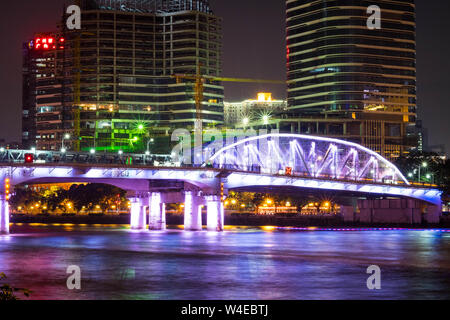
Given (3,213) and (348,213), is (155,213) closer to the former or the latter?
(3,213)

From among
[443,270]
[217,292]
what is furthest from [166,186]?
[217,292]

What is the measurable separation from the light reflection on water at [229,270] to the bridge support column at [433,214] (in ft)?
239

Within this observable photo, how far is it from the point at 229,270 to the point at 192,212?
253 feet

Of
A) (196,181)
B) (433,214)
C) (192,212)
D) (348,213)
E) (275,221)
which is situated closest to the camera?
(196,181)

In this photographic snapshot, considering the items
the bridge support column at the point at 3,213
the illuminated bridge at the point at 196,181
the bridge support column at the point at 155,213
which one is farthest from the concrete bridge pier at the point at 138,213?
the bridge support column at the point at 3,213

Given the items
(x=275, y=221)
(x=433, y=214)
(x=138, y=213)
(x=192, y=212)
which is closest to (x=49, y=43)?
(x=192, y=212)

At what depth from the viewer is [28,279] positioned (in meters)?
49.8

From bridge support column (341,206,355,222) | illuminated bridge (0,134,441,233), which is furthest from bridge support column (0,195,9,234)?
bridge support column (341,206,355,222)

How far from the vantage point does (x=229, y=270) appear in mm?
56406

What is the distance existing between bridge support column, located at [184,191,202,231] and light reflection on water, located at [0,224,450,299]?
142 feet

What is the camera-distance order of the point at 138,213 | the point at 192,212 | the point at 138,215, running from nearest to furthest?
the point at 192,212
the point at 138,213
the point at 138,215

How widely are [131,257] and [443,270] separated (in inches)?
1072

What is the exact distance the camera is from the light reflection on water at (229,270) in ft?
142

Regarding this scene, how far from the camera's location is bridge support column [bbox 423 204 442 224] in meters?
159
